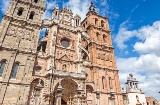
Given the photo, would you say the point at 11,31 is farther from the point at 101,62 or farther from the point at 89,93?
the point at 101,62

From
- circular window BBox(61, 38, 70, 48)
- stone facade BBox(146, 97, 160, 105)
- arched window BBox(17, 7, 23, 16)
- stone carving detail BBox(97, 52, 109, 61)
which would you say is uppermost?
arched window BBox(17, 7, 23, 16)

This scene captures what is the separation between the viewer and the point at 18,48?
22797mm

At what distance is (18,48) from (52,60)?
17.8 ft

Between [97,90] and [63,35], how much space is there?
11989 millimetres

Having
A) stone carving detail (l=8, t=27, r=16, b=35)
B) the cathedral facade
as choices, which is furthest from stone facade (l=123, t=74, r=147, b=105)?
stone carving detail (l=8, t=27, r=16, b=35)

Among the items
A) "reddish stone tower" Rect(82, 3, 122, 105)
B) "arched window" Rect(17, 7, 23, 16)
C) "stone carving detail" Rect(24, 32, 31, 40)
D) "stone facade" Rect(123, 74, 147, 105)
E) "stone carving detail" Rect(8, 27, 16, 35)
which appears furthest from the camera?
"stone facade" Rect(123, 74, 147, 105)

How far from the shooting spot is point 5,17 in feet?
79.2

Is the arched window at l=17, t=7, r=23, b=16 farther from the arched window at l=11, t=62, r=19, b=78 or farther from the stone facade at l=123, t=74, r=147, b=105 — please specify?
the stone facade at l=123, t=74, r=147, b=105

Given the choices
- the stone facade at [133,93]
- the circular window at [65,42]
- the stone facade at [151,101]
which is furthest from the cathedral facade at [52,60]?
the stone facade at [151,101]

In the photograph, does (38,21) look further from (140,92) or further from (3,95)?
(140,92)

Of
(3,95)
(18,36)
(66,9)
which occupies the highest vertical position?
(66,9)

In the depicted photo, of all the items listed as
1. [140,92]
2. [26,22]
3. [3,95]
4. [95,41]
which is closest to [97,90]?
[95,41]

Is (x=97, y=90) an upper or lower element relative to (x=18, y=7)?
lower

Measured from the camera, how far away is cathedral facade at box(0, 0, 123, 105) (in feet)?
68.0
